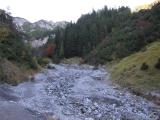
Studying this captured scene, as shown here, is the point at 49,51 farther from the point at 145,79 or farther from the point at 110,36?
the point at 145,79

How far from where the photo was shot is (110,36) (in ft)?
443

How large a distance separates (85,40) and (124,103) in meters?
119

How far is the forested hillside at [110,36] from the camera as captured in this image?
91375 millimetres

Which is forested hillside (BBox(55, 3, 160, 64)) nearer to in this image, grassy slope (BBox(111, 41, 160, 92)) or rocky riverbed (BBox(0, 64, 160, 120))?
grassy slope (BBox(111, 41, 160, 92))

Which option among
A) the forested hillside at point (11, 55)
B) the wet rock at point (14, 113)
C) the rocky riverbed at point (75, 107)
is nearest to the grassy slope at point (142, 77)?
the rocky riverbed at point (75, 107)

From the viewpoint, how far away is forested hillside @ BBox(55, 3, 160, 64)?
9138 cm

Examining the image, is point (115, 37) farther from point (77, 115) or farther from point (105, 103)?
point (77, 115)

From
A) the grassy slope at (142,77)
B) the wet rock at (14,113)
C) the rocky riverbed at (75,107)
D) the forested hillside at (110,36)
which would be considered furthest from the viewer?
the forested hillside at (110,36)

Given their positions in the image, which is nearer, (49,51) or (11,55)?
(11,55)

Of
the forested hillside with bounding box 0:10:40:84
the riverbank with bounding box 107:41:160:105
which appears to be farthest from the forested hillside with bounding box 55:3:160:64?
the forested hillside with bounding box 0:10:40:84

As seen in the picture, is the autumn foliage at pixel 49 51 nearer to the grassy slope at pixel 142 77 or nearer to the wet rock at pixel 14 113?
the grassy slope at pixel 142 77

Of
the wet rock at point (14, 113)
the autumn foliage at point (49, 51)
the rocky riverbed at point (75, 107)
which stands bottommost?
the autumn foliage at point (49, 51)

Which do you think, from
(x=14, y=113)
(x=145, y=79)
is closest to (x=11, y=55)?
(x=145, y=79)

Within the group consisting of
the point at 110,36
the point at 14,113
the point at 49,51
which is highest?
the point at 110,36
